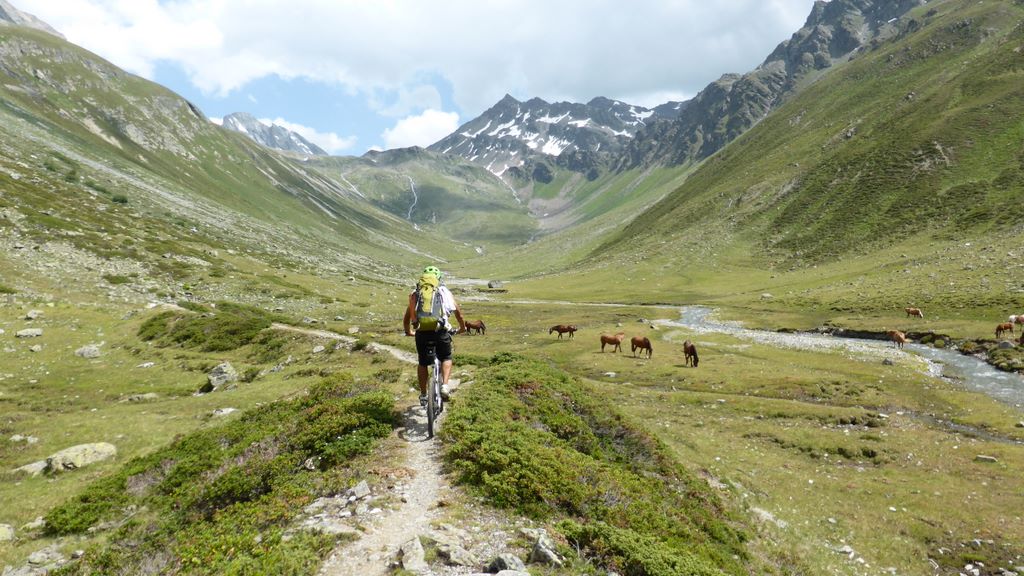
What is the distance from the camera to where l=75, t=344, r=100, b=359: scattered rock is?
3082 centimetres

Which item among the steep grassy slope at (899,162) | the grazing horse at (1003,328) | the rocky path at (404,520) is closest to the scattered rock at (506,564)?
the rocky path at (404,520)

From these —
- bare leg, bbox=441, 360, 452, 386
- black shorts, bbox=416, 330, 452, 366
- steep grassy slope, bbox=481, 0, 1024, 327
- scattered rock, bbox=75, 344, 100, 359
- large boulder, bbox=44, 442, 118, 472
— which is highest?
steep grassy slope, bbox=481, 0, 1024, 327

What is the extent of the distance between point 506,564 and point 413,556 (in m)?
1.55

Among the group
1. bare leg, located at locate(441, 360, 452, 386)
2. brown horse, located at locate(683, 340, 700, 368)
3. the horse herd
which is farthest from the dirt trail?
the horse herd

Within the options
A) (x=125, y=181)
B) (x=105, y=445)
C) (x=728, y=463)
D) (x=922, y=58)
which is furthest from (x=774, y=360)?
(x=922, y=58)

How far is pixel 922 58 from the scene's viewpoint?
17962 centimetres

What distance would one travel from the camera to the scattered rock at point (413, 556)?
7707mm

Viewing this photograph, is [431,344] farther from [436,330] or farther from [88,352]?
[88,352]

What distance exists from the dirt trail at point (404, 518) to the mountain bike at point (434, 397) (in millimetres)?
331

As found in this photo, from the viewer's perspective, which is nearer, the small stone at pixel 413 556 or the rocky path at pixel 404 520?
the small stone at pixel 413 556

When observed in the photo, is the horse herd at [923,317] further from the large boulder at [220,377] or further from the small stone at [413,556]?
the large boulder at [220,377]

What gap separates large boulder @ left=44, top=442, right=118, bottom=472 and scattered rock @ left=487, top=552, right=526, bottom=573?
16157mm

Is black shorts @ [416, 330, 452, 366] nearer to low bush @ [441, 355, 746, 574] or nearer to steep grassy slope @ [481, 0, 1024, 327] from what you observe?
low bush @ [441, 355, 746, 574]

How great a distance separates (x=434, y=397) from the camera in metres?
13.6
